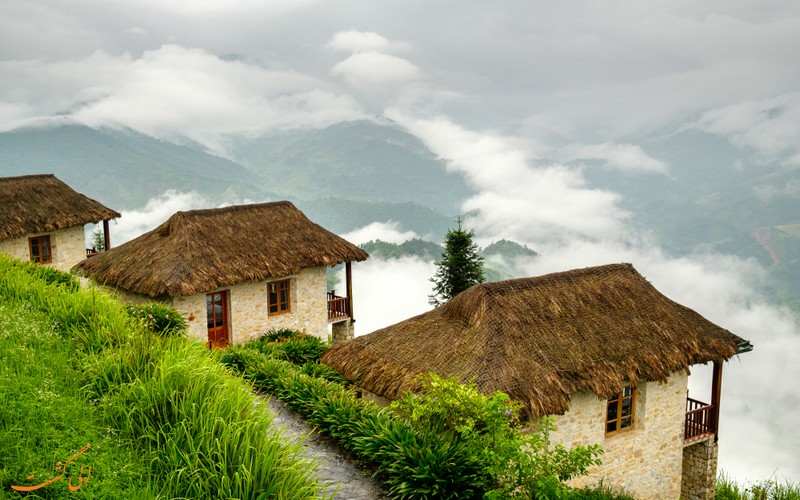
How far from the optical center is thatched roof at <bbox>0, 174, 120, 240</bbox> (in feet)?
80.9

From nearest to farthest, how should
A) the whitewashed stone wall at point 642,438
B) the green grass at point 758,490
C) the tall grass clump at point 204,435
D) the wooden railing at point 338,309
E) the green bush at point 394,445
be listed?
1. the tall grass clump at point 204,435
2. the green bush at point 394,445
3. the whitewashed stone wall at point 642,438
4. the green grass at point 758,490
5. the wooden railing at point 338,309

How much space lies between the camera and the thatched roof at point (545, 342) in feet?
45.0

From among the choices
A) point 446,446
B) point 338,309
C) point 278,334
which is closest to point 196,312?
point 278,334

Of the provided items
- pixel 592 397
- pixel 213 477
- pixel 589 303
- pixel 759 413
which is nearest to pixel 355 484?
pixel 213 477

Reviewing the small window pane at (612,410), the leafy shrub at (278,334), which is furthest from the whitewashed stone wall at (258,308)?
the small window pane at (612,410)

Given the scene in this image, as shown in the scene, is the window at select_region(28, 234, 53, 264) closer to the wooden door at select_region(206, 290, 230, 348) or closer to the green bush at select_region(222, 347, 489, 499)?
the wooden door at select_region(206, 290, 230, 348)

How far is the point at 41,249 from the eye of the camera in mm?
26094

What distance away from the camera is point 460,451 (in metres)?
8.43

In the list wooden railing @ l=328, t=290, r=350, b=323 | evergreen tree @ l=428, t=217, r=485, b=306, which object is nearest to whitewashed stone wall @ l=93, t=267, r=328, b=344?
wooden railing @ l=328, t=290, r=350, b=323

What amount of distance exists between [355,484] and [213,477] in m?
2.65

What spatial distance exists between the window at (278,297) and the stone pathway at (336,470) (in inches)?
502

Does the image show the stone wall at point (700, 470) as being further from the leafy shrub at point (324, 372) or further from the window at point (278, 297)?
the window at point (278, 297)

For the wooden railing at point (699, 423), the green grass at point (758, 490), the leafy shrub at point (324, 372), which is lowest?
the green grass at point (758, 490)

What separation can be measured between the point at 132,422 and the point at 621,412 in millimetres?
11883
